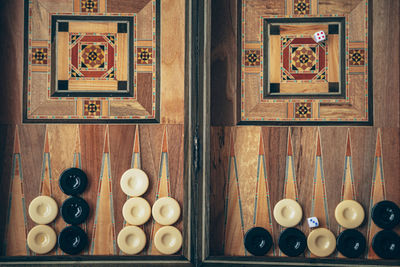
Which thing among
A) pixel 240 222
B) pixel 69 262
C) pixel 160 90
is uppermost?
pixel 160 90

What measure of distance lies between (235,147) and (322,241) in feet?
2.00

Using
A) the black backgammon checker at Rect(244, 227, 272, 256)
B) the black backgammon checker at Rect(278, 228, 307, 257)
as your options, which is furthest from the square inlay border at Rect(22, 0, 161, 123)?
the black backgammon checker at Rect(278, 228, 307, 257)

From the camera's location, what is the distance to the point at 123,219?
1.43m

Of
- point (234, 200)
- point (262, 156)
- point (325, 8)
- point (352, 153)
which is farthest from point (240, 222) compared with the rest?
point (325, 8)

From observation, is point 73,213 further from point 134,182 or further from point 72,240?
point 134,182

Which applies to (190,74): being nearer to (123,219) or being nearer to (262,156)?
(262,156)

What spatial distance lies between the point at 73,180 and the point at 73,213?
6.1 inches

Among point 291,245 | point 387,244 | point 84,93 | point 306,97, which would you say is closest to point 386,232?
point 387,244

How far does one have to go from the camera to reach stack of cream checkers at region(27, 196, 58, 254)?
1.40 m

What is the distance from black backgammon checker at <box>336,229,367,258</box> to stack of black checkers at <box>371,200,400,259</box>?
0.06 meters

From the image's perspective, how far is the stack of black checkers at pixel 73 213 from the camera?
4.59ft

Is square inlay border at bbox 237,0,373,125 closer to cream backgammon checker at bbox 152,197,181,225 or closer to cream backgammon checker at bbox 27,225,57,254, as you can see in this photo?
cream backgammon checker at bbox 152,197,181,225

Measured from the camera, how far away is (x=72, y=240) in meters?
1.41

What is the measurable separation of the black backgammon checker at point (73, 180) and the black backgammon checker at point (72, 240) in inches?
6.7
